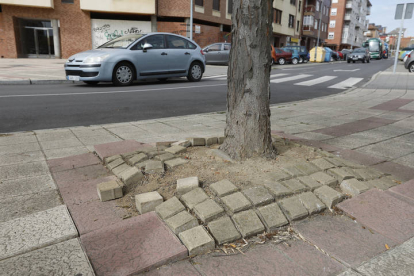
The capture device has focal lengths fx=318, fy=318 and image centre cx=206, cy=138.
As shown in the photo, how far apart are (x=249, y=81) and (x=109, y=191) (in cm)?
156

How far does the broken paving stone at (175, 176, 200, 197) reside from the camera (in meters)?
2.49

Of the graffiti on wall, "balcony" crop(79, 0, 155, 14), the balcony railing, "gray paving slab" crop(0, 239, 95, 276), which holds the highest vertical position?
"balcony" crop(79, 0, 155, 14)

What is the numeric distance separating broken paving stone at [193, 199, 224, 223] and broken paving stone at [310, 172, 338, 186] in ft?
3.37

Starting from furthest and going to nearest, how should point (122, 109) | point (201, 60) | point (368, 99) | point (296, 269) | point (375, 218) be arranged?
point (201, 60) < point (368, 99) < point (122, 109) < point (375, 218) < point (296, 269)

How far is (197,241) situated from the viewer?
1940mm

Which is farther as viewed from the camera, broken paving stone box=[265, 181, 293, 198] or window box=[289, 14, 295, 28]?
window box=[289, 14, 295, 28]

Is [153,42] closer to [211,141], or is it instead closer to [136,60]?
[136,60]

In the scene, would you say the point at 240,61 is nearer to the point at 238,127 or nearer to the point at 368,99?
the point at 238,127

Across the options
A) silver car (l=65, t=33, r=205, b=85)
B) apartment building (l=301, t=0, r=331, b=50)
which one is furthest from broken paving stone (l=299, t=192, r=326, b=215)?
apartment building (l=301, t=0, r=331, b=50)

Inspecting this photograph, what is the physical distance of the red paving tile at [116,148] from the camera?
3.57 m

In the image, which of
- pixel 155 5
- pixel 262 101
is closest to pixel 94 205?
pixel 262 101

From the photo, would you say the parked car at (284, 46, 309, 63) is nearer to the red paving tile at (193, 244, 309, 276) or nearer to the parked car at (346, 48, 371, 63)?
the parked car at (346, 48, 371, 63)

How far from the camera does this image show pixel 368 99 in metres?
8.84

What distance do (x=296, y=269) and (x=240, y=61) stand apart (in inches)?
72.8
